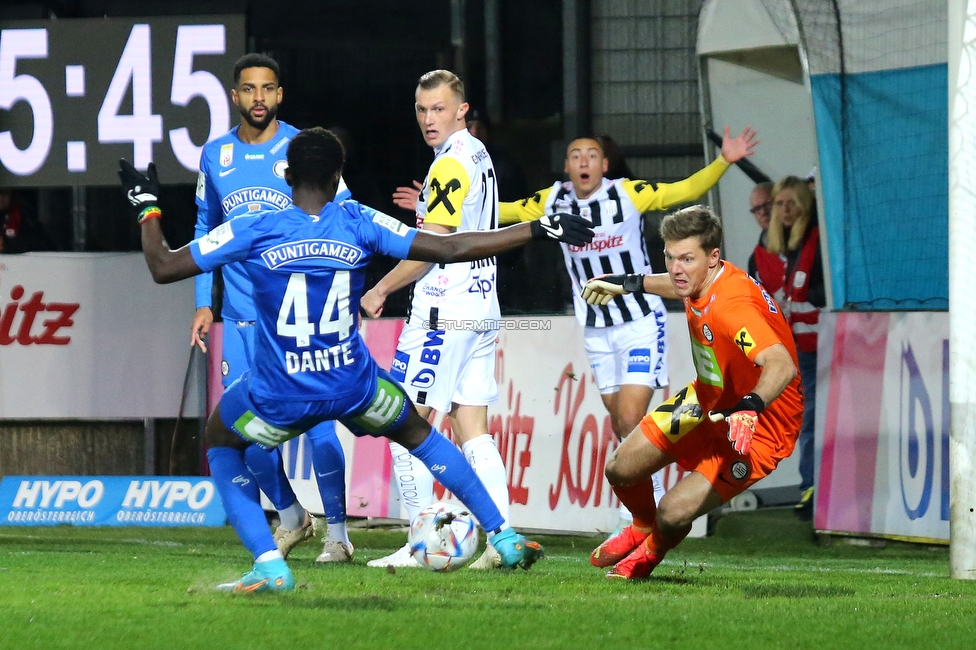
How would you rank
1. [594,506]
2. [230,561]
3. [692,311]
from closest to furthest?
[692,311], [230,561], [594,506]

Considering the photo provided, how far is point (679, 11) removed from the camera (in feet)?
40.2

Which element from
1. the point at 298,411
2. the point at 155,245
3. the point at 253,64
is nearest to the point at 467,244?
the point at 298,411

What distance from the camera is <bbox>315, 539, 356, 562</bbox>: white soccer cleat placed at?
7129 mm

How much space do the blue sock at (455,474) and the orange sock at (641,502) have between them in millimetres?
733

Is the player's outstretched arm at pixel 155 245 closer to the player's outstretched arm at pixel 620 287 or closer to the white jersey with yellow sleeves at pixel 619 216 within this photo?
the player's outstretched arm at pixel 620 287

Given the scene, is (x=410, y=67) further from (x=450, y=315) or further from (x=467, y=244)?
(x=467, y=244)

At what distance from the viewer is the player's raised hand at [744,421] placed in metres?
5.35

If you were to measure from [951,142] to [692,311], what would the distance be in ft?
4.43

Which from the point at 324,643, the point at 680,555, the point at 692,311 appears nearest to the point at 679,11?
the point at 680,555

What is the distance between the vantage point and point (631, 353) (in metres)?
8.53

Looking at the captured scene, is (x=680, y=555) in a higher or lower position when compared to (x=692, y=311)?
lower

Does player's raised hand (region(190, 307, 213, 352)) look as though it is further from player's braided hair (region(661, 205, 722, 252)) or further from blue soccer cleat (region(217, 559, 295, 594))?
player's braided hair (region(661, 205, 722, 252))

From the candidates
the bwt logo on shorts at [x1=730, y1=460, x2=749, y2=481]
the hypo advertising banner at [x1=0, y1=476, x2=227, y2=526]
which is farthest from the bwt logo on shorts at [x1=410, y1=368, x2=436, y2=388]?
the hypo advertising banner at [x1=0, y1=476, x2=227, y2=526]

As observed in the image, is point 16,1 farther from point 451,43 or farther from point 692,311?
point 692,311
